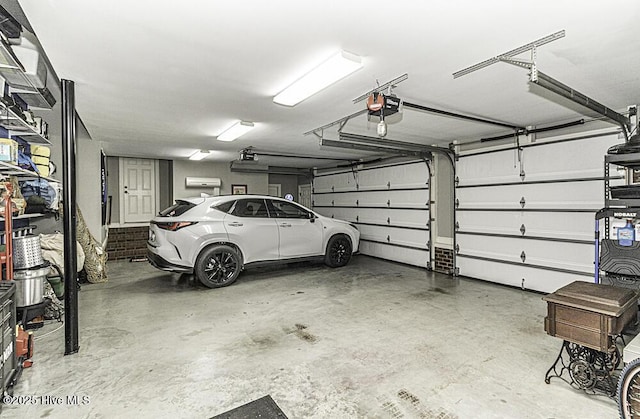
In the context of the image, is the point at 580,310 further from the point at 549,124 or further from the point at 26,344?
the point at 26,344

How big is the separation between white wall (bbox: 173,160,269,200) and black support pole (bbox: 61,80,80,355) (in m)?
5.71

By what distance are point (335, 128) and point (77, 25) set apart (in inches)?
136

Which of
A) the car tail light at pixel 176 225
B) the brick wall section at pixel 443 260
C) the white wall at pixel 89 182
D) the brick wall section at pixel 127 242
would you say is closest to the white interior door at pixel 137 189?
the brick wall section at pixel 127 242

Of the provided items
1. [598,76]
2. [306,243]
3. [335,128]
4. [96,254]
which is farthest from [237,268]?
[598,76]

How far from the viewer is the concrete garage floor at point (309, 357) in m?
2.15

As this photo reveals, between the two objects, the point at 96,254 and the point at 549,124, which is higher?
the point at 549,124

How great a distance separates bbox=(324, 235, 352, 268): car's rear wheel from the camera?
6.64 metres

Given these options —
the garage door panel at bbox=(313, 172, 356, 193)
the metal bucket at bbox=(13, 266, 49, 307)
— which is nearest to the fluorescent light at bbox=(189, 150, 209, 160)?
the garage door panel at bbox=(313, 172, 356, 193)

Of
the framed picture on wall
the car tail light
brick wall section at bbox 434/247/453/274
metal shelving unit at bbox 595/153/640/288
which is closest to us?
metal shelving unit at bbox 595/153/640/288

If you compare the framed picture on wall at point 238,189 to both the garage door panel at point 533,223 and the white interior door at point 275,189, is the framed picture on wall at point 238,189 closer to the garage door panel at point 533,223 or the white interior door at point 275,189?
the white interior door at point 275,189

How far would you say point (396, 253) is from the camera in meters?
7.34

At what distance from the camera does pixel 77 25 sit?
2.03 metres

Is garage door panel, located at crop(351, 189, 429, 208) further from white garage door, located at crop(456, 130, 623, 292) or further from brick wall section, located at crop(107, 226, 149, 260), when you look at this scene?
brick wall section, located at crop(107, 226, 149, 260)

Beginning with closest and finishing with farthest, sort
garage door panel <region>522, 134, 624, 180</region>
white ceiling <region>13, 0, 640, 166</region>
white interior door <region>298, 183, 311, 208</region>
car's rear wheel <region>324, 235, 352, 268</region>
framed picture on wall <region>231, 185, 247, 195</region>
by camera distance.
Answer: white ceiling <region>13, 0, 640, 166</region>, garage door panel <region>522, 134, 624, 180</region>, car's rear wheel <region>324, 235, 352, 268</region>, framed picture on wall <region>231, 185, 247, 195</region>, white interior door <region>298, 183, 311, 208</region>
